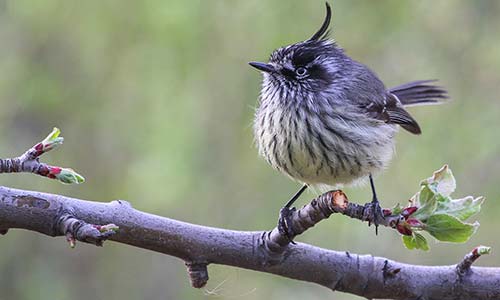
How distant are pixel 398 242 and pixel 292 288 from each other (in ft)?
2.60

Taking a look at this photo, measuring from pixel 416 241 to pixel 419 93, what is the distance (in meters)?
2.62

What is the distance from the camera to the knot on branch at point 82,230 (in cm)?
222

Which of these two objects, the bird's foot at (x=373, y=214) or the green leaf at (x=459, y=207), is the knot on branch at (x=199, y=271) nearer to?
the bird's foot at (x=373, y=214)

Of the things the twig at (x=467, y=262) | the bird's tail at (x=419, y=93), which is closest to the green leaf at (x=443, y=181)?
the twig at (x=467, y=262)

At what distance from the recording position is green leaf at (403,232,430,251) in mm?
2717

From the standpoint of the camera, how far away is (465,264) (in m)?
2.75

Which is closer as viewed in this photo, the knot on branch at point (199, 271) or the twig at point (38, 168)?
the twig at point (38, 168)

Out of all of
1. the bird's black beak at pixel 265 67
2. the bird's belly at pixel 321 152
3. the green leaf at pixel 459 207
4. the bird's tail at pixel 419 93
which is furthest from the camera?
the bird's tail at pixel 419 93

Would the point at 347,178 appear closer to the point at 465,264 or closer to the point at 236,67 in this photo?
the point at 465,264

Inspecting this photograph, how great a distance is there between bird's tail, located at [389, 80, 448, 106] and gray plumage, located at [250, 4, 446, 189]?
0.56m

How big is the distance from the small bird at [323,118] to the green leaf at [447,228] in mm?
970

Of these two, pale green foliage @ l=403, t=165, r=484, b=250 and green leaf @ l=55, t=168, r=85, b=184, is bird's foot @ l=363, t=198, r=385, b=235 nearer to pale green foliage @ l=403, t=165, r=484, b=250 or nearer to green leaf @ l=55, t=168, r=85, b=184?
pale green foliage @ l=403, t=165, r=484, b=250

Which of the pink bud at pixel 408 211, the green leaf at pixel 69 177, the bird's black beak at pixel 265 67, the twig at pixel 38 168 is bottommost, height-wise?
the pink bud at pixel 408 211

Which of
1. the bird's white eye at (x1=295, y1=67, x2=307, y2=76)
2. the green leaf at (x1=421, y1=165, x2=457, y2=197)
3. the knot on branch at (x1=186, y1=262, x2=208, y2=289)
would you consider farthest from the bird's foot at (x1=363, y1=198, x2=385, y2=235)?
the bird's white eye at (x1=295, y1=67, x2=307, y2=76)
